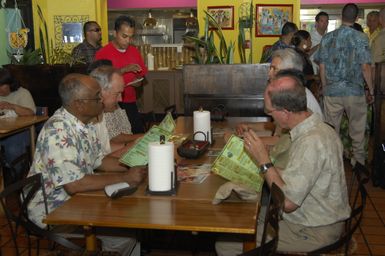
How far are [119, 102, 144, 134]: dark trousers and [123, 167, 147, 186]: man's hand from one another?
252 cm

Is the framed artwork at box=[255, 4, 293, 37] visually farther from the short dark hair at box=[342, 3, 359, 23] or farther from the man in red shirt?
the man in red shirt

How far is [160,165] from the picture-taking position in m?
2.13

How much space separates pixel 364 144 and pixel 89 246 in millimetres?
4177

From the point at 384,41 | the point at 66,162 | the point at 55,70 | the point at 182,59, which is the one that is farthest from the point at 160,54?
the point at 66,162

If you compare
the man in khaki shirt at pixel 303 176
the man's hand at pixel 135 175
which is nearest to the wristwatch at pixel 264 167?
the man in khaki shirt at pixel 303 176

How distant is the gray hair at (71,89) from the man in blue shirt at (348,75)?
138 inches

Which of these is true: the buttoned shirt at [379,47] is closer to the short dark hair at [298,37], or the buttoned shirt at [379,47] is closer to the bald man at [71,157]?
the short dark hair at [298,37]

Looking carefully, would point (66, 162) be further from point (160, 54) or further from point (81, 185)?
point (160, 54)

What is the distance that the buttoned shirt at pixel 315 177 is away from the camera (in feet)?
7.07

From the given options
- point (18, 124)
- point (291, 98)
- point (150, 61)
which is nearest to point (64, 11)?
point (150, 61)

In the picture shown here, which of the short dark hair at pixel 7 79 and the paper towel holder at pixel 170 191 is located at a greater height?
the short dark hair at pixel 7 79

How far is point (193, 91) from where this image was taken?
5.07m

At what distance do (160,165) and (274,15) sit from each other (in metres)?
7.06

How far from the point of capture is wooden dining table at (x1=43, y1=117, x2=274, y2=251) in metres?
1.82
